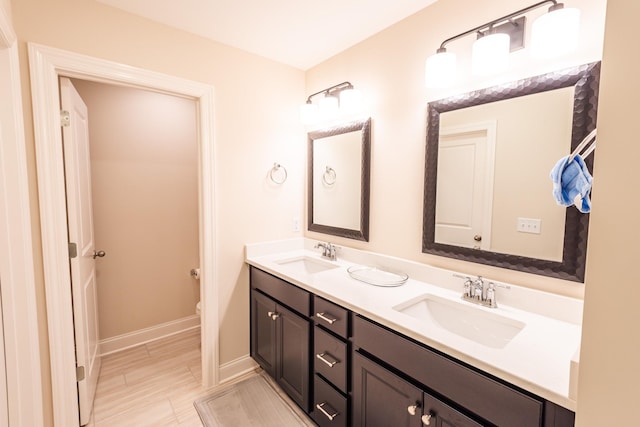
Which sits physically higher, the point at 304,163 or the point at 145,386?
the point at 304,163

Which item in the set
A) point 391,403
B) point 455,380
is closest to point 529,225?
point 455,380

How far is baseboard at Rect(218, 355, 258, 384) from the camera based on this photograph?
2107 millimetres

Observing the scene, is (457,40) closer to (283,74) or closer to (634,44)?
(634,44)

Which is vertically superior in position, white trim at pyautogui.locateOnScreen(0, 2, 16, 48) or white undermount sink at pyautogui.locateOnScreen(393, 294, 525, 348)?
white trim at pyautogui.locateOnScreen(0, 2, 16, 48)

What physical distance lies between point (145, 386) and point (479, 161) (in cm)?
257

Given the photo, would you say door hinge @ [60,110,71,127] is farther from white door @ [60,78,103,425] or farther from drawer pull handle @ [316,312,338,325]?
drawer pull handle @ [316,312,338,325]

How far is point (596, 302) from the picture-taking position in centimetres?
56

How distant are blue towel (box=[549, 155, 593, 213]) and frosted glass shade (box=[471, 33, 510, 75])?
Result: 70cm

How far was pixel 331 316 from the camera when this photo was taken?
147cm

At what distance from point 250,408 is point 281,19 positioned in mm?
2397

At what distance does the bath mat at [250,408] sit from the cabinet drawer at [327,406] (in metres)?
0.18

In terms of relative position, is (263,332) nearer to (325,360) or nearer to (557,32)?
(325,360)

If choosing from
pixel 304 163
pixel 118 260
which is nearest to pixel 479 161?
pixel 304 163

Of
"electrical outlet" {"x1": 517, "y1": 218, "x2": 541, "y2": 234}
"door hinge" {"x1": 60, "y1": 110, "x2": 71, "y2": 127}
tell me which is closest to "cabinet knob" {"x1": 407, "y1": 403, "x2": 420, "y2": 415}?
"electrical outlet" {"x1": 517, "y1": 218, "x2": 541, "y2": 234}
